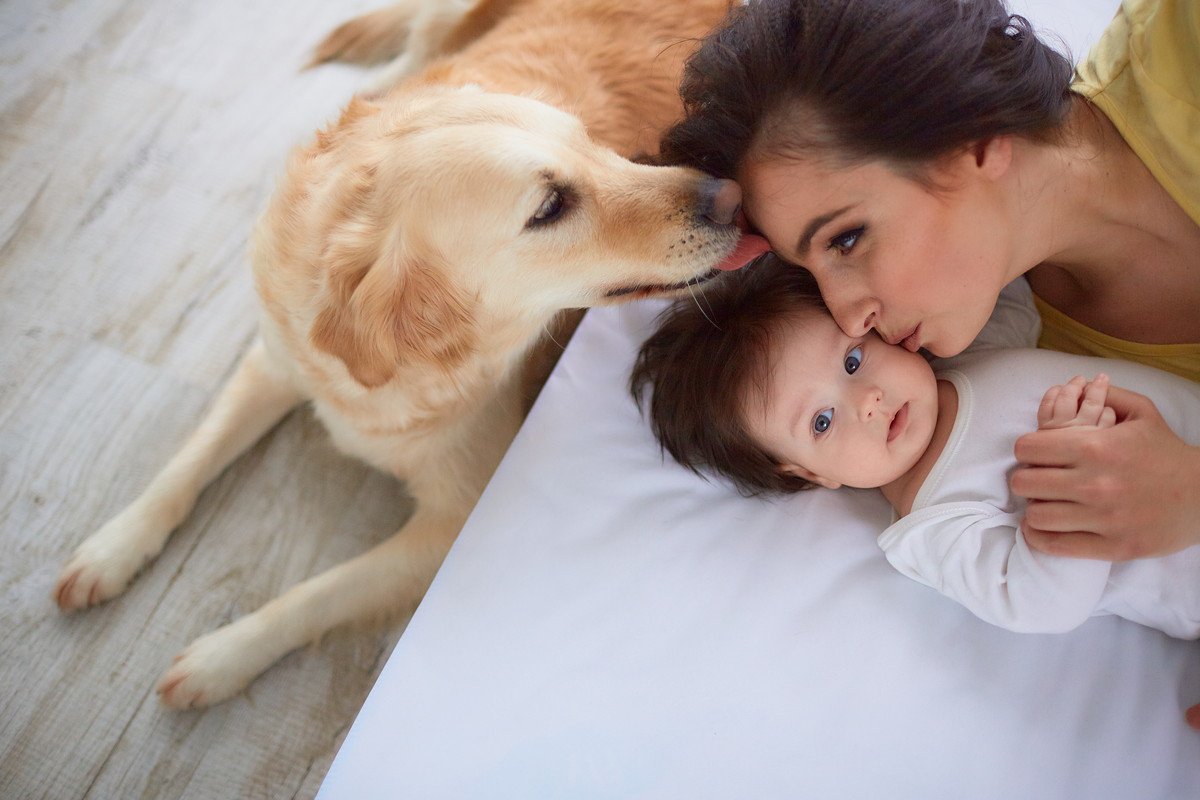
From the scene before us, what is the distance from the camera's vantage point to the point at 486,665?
119cm

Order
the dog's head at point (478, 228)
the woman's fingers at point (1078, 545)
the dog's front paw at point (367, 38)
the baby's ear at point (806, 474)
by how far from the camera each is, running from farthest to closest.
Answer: the dog's front paw at point (367, 38) → the baby's ear at point (806, 474) → the dog's head at point (478, 228) → the woman's fingers at point (1078, 545)

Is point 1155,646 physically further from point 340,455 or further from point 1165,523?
point 340,455

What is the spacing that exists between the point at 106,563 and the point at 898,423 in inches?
57.6

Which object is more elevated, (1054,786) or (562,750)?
(562,750)

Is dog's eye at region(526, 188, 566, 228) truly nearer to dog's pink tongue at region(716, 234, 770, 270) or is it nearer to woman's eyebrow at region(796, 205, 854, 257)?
dog's pink tongue at region(716, 234, 770, 270)

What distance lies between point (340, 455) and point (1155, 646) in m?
1.51

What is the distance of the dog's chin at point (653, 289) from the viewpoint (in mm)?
1240

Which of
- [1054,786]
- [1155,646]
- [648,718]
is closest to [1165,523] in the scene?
[1155,646]

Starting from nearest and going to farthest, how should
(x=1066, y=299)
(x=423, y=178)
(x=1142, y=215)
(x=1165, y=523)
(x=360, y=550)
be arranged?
1. (x=1165, y=523)
2. (x=423, y=178)
3. (x=1142, y=215)
4. (x=1066, y=299)
5. (x=360, y=550)

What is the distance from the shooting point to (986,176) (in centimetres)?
110

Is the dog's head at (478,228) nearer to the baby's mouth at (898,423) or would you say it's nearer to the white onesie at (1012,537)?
the baby's mouth at (898,423)

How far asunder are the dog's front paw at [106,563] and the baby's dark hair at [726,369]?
103 centimetres

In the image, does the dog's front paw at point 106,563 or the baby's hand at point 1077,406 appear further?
the dog's front paw at point 106,563

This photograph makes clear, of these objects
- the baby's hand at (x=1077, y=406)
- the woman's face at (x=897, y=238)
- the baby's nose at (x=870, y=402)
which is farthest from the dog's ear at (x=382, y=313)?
the baby's hand at (x=1077, y=406)
